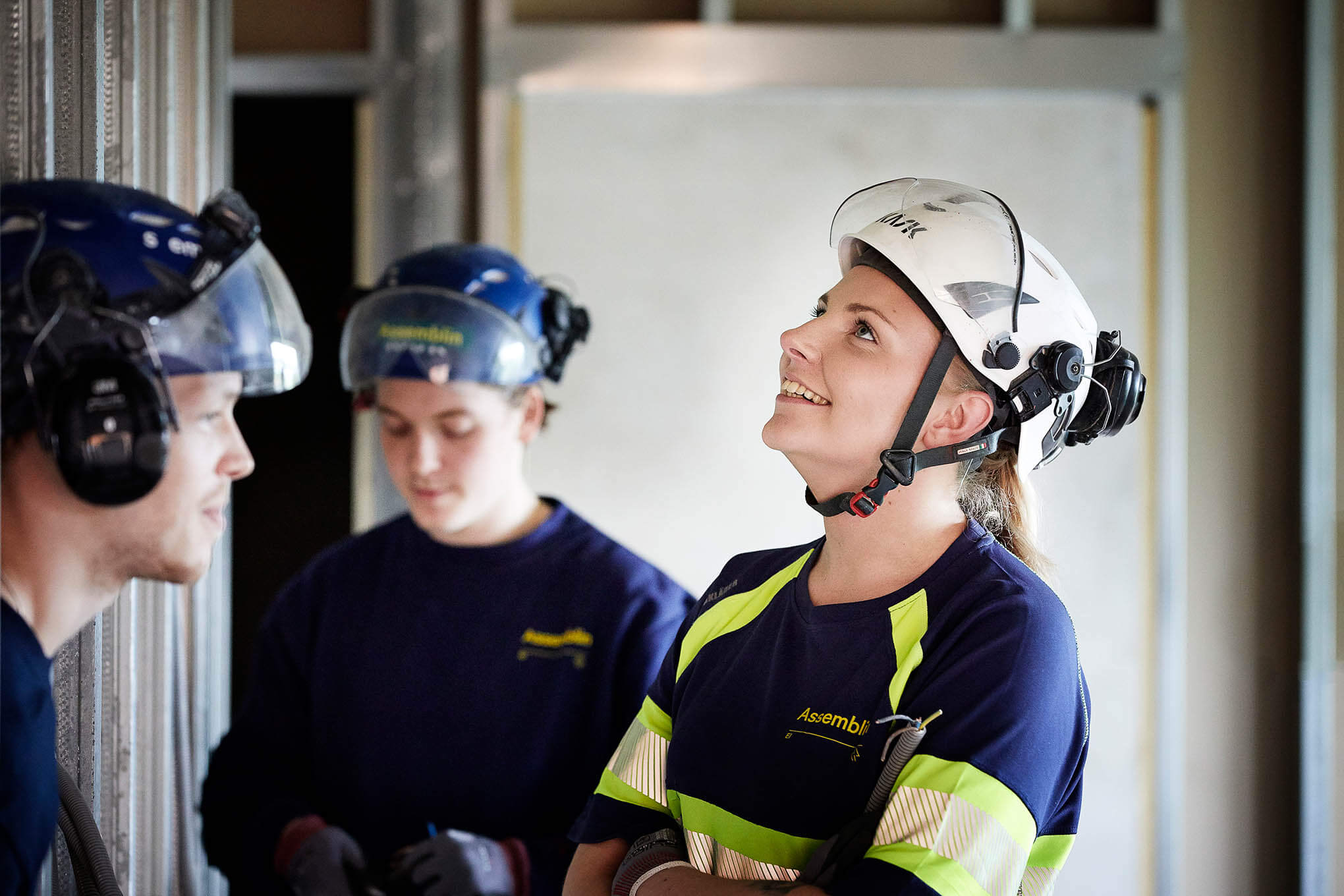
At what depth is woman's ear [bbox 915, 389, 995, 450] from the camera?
4.49ft

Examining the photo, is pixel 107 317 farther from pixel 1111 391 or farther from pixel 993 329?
pixel 1111 391

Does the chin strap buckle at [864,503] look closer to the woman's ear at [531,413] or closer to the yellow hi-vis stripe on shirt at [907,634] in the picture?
the yellow hi-vis stripe on shirt at [907,634]

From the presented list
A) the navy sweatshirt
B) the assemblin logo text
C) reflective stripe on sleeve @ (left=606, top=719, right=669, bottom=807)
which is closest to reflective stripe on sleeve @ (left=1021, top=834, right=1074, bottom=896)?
the assemblin logo text

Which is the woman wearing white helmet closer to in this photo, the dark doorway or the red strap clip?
the red strap clip

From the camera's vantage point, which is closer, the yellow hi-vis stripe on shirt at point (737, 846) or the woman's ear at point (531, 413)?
the yellow hi-vis stripe on shirt at point (737, 846)

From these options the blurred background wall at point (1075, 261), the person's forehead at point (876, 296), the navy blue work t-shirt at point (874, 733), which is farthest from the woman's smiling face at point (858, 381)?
the blurred background wall at point (1075, 261)

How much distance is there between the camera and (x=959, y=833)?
110cm

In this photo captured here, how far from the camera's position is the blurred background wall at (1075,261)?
305 centimetres

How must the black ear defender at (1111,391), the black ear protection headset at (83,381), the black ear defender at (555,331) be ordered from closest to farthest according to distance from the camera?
1. the black ear protection headset at (83,381)
2. the black ear defender at (1111,391)
3. the black ear defender at (555,331)

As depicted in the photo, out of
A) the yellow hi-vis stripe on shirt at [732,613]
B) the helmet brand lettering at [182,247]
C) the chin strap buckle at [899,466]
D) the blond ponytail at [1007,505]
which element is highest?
the helmet brand lettering at [182,247]

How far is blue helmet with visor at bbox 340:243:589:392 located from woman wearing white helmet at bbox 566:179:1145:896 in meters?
0.65

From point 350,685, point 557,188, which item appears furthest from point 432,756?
point 557,188

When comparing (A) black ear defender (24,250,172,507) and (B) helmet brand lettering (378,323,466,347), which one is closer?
(A) black ear defender (24,250,172,507)

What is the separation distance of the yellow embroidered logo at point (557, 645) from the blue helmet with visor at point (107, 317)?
2.67 feet
